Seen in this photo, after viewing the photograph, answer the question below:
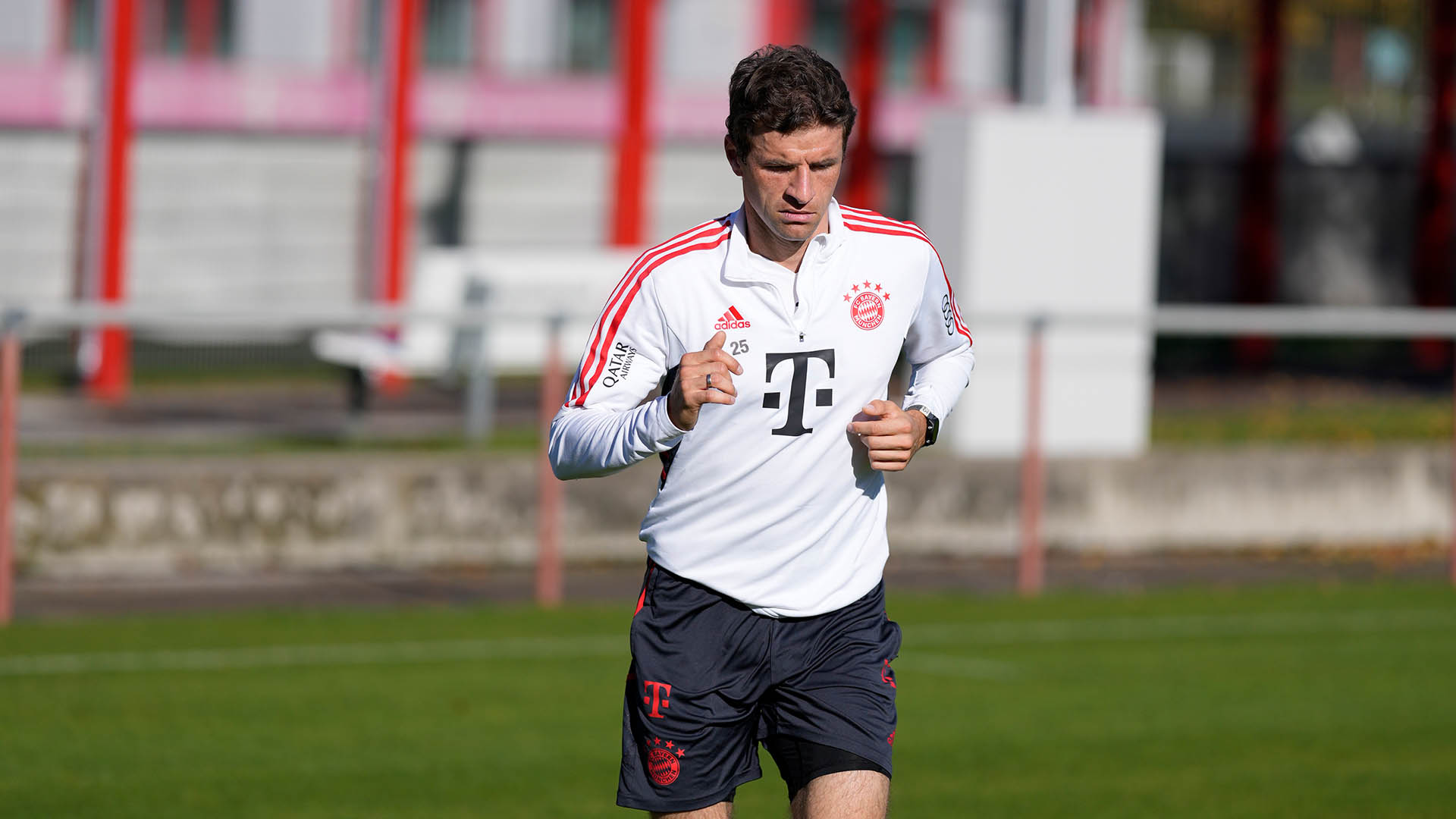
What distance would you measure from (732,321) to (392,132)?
50.4ft

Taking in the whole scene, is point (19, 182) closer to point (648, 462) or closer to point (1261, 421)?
point (648, 462)

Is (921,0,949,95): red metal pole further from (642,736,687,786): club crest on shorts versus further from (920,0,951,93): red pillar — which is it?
(642,736,687,786): club crest on shorts

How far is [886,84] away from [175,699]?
20206 mm

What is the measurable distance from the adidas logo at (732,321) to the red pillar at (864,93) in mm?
17163

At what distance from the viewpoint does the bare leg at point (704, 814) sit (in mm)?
4293

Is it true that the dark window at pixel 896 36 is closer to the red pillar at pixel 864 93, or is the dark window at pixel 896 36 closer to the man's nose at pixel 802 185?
the red pillar at pixel 864 93

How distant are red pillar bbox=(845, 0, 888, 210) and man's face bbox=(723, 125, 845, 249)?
56.4 ft

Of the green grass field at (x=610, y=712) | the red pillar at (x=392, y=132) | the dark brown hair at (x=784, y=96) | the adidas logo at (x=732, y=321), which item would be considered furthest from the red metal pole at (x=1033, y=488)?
the red pillar at (x=392, y=132)

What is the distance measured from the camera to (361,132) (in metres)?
22.1

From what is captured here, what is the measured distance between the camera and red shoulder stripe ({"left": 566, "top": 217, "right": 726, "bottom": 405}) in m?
4.28

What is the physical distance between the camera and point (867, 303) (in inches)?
172

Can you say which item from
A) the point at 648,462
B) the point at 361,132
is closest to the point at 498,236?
the point at 361,132

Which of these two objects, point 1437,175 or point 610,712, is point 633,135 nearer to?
point 1437,175

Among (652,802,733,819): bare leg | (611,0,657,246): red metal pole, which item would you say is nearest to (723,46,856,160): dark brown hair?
(652,802,733,819): bare leg
